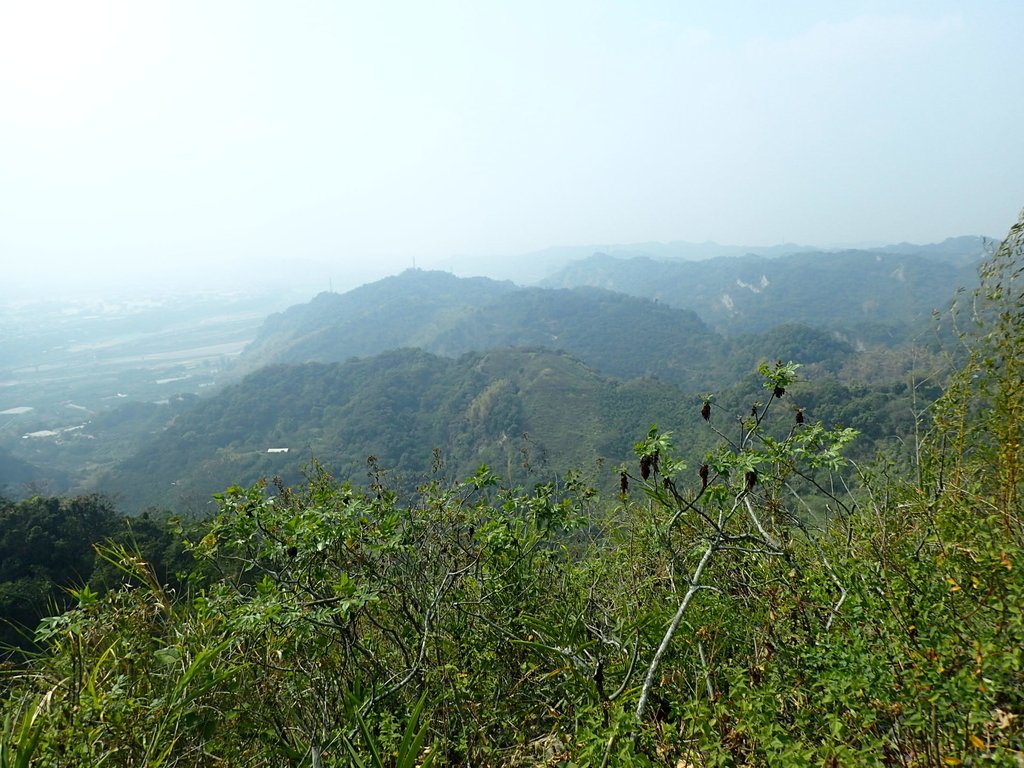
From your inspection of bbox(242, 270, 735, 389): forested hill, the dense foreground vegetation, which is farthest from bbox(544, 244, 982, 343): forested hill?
the dense foreground vegetation

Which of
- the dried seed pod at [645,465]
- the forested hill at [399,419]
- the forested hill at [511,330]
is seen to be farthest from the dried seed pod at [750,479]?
the forested hill at [511,330]

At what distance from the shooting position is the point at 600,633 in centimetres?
222

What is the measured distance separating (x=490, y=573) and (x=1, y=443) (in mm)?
109481

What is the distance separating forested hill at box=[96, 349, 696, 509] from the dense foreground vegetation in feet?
158

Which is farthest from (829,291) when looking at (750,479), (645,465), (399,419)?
(645,465)

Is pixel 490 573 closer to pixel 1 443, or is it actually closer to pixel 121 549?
pixel 121 549

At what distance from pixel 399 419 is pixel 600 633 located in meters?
73.5

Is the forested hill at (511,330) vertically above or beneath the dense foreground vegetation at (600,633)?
beneath

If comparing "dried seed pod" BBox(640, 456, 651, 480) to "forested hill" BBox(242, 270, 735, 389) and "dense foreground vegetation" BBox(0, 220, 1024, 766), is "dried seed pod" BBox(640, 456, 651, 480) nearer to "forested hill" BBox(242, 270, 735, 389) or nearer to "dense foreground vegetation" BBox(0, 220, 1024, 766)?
"dense foreground vegetation" BBox(0, 220, 1024, 766)

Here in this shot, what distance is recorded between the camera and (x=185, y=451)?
228ft

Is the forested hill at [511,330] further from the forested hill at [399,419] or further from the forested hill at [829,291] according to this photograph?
the forested hill at [399,419]

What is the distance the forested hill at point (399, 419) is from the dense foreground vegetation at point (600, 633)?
1893 inches

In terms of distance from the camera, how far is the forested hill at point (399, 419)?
5909 centimetres

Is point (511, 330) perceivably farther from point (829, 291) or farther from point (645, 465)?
point (645, 465)
